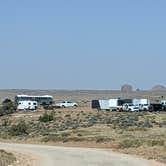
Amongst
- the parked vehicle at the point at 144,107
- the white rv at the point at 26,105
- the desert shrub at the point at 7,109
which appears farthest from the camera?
the white rv at the point at 26,105

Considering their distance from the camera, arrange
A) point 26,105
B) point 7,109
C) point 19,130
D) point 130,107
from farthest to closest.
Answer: point 26,105, point 130,107, point 7,109, point 19,130

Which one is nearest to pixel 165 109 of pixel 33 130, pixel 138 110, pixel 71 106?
pixel 138 110

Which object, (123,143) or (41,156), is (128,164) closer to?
(41,156)

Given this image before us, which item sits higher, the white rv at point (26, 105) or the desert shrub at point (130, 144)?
the white rv at point (26, 105)

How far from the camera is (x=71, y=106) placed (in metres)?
112

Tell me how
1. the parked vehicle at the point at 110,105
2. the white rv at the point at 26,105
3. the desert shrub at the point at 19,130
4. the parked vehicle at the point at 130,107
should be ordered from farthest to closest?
the parked vehicle at the point at 110,105
the white rv at the point at 26,105
the parked vehicle at the point at 130,107
the desert shrub at the point at 19,130

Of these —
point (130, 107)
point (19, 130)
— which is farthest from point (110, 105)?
point (19, 130)

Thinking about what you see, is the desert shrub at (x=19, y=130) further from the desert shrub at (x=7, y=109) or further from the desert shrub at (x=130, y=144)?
the desert shrub at (x=7, y=109)

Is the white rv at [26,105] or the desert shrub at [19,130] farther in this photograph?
the white rv at [26,105]

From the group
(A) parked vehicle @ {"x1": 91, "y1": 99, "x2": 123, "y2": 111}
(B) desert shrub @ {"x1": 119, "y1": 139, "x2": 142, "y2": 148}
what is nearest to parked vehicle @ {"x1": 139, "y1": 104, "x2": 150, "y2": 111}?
(A) parked vehicle @ {"x1": 91, "y1": 99, "x2": 123, "y2": 111}

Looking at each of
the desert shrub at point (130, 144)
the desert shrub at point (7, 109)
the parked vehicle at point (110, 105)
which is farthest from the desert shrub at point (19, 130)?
the parked vehicle at point (110, 105)

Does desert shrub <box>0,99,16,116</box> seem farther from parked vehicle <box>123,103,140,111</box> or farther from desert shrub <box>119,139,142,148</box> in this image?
desert shrub <box>119,139,142,148</box>

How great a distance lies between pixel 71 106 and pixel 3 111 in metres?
20.6

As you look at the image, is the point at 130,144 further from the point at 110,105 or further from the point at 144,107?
the point at 110,105
